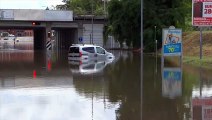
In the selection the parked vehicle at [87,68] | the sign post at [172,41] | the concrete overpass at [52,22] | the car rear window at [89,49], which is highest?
the concrete overpass at [52,22]

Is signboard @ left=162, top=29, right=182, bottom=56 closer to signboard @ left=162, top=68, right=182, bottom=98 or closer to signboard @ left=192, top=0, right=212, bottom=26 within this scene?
signboard @ left=192, top=0, right=212, bottom=26

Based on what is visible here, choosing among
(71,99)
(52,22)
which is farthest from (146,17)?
(71,99)

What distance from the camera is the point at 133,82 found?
2041 centimetres

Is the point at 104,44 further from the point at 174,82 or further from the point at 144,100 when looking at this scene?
the point at 144,100

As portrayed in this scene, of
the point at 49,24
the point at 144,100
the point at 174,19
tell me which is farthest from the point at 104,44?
the point at 144,100

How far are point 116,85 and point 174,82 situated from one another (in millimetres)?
2611

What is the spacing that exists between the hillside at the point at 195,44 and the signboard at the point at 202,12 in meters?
6.14

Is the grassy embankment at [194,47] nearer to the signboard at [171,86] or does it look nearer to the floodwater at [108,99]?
the signboard at [171,86]

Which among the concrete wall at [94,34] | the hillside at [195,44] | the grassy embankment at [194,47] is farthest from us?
the concrete wall at [94,34]

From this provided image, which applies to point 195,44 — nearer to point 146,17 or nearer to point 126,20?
point 146,17

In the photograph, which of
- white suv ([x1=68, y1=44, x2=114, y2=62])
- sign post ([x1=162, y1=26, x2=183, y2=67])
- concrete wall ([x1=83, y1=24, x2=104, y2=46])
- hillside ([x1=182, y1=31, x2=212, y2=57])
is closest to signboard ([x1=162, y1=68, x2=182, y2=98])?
sign post ([x1=162, y1=26, x2=183, y2=67])

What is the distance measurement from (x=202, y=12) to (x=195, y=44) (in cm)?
1681

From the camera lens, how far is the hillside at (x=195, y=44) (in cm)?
4277

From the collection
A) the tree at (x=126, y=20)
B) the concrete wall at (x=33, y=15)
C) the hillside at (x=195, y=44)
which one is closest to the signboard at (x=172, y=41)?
the hillside at (x=195, y=44)
